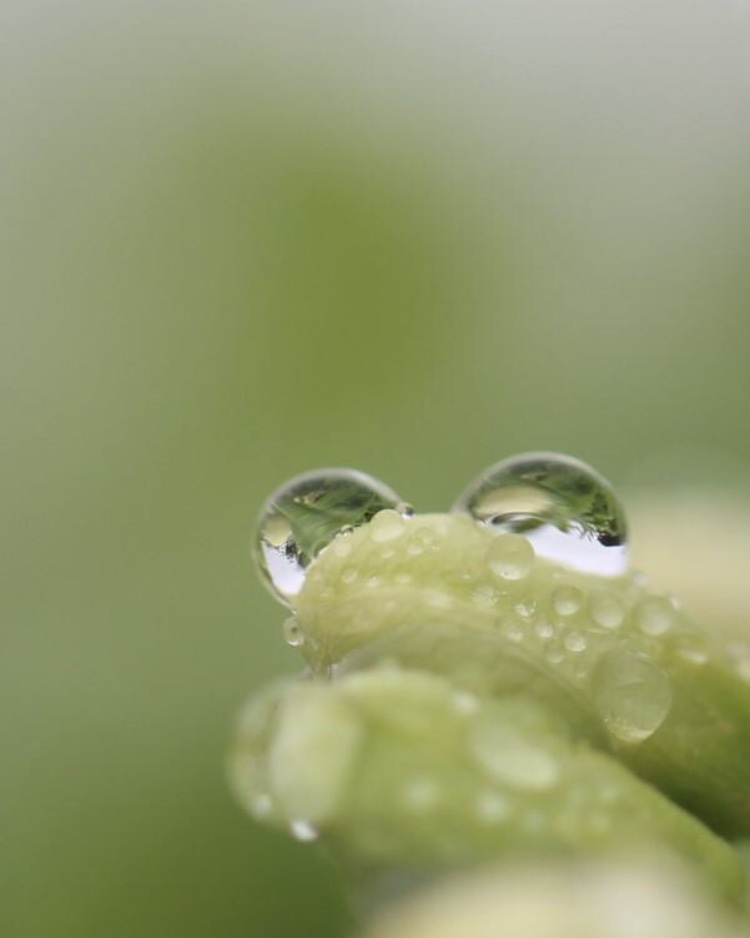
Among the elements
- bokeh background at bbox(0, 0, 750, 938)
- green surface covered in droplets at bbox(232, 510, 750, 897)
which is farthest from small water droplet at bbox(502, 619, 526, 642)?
bokeh background at bbox(0, 0, 750, 938)

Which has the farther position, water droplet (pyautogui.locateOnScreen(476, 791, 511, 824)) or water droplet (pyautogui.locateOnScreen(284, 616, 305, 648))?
water droplet (pyautogui.locateOnScreen(284, 616, 305, 648))

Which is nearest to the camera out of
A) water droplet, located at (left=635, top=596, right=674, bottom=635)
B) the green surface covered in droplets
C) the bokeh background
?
the green surface covered in droplets

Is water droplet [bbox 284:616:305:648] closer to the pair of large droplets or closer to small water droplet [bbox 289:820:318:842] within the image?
the pair of large droplets

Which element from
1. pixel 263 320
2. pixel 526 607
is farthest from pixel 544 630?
pixel 263 320

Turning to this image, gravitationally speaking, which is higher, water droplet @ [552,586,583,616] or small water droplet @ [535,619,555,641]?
water droplet @ [552,586,583,616]

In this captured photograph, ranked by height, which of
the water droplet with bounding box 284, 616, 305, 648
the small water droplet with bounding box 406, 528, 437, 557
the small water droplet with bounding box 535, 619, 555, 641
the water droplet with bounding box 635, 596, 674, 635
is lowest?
the water droplet with bounding box 284, 616, 305, 648

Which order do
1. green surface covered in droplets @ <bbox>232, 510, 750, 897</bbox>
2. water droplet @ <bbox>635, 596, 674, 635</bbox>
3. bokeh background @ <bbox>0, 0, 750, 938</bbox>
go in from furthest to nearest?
bokeh background @ <bbox>0, 0, 750, 938</bbox> → water droplet @ <bbox>635, 596, 674, 635</bbox> → green surface covered in droplets @ <bbox>232, 510, 750, 897</bbox>

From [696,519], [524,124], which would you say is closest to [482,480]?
[696,519]
